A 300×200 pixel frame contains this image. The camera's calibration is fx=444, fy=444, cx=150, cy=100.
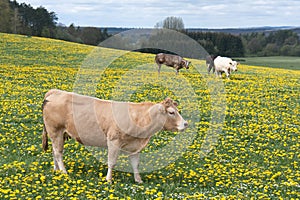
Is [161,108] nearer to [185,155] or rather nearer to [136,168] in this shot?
[136,168]

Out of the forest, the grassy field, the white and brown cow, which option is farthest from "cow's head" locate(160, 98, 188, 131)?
the forest

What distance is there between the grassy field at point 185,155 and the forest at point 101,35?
41.2 m

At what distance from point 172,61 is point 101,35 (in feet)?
130

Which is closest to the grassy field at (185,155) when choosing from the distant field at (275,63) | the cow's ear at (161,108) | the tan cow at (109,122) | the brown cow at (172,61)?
the tan cow at (109,122)

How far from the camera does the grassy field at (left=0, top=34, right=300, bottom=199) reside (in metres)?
9.61

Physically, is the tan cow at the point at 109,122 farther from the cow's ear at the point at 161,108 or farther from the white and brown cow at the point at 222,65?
the white and brown cow at the point at 222,65

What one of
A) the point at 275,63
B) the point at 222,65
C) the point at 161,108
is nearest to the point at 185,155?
the point at 161,108

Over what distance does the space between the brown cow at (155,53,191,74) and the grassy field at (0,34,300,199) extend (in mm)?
7755

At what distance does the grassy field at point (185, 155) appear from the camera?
9.61 m

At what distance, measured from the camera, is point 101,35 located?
7306 cm

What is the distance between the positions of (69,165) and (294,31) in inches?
4540

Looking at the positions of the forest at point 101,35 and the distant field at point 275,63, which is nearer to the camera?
the distant field at point 275,63

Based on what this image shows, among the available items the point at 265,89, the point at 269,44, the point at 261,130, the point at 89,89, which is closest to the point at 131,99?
the point at 89,89

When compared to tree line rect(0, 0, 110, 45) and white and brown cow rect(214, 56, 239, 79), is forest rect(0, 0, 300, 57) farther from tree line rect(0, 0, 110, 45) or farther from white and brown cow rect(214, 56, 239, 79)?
white and brown cow rect(214, 56, 239, 79)
